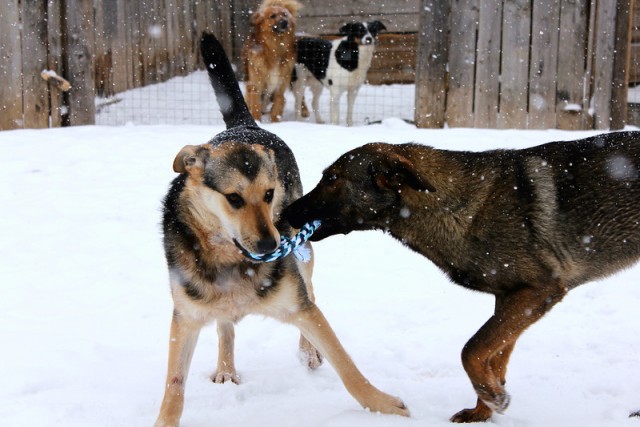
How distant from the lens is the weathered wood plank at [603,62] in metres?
8.72

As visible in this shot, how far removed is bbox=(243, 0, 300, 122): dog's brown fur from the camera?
1093 cm

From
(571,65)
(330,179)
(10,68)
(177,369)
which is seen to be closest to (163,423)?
(177,369)

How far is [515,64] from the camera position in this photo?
8930 millimetres

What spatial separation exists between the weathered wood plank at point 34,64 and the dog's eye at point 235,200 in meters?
6.27

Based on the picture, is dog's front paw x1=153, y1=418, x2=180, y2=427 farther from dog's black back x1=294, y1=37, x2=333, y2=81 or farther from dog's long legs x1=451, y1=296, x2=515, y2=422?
dog's black back x1=294, y1=37, x2=333, y2=81

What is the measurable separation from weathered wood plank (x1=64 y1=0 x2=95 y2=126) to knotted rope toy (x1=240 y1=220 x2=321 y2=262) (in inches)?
235

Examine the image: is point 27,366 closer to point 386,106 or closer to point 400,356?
point 400,356

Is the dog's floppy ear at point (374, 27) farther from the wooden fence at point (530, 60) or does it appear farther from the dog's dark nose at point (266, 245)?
the dog's dark nose at point (266, 245)

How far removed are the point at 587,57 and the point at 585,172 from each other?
18.9ft

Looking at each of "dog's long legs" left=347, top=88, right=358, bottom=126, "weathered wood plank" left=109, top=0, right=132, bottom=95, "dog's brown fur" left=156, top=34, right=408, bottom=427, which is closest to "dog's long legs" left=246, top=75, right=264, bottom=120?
"dog's long legs" left=347, top=88, right=358, bottom=126

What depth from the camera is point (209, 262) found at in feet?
11.9

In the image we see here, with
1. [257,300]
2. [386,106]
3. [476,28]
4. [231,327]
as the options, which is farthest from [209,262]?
[386,106]

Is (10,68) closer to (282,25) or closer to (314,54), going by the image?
(282,25)

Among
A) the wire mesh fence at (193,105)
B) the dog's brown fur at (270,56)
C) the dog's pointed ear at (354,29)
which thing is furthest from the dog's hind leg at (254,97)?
the dog's pointed ear at (354,29)
